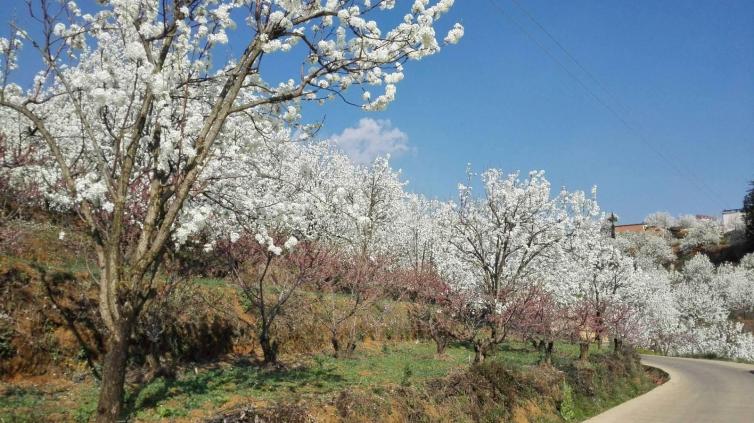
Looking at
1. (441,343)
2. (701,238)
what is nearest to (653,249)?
(701,238)

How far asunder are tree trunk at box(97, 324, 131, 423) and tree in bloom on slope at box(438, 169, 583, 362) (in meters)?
12.0

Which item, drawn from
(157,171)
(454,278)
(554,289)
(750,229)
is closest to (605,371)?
(554,289)

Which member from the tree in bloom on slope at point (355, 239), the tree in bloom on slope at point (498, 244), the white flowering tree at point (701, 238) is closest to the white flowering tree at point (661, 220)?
the white flowering tree at point (701, 238)

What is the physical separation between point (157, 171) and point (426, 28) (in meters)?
3.99

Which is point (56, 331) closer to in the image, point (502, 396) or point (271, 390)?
point (271, 390)

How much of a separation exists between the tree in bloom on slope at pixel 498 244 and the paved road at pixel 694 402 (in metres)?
4.25

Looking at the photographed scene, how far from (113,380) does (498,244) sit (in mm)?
13890

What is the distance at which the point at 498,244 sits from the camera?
1797 centimetres

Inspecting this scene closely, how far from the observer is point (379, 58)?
6.82m

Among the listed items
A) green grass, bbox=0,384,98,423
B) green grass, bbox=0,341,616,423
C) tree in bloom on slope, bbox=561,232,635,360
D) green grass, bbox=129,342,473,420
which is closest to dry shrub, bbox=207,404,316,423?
green grass, bbox=0,341,616,423

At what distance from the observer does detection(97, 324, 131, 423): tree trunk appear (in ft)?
20.6

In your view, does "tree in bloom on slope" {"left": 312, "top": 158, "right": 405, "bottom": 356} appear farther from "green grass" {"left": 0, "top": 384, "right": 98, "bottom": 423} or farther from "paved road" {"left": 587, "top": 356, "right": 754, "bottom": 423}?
"paved road" {"left": 587, "top": 356, "right": 754, "bottom": 423}

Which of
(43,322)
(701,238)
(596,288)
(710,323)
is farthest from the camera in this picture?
(701,238)

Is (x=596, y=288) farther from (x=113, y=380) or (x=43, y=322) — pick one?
(x=113, y=380)
